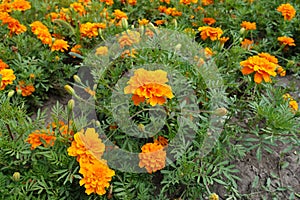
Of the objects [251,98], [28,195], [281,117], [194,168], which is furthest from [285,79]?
[28,195]

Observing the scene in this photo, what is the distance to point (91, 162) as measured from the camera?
4.96 feet

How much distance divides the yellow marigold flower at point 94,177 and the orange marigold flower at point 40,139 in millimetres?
248

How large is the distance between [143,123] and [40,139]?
50 centimetres

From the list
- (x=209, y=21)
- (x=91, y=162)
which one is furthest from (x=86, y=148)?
(x=209, y=21)

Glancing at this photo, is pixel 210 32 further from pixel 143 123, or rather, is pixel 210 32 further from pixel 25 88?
pixel 25 88

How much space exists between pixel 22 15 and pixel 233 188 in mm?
1938

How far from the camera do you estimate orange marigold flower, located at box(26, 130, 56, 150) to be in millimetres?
1602

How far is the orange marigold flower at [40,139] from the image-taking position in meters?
1.60

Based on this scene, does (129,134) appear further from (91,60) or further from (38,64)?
(38,64)

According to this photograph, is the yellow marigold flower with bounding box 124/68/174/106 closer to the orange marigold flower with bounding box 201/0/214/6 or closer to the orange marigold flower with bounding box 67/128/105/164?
the orange marigold flower with bounding box 67/128/105/164

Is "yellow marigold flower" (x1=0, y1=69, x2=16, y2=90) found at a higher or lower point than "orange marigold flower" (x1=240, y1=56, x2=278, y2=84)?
lower

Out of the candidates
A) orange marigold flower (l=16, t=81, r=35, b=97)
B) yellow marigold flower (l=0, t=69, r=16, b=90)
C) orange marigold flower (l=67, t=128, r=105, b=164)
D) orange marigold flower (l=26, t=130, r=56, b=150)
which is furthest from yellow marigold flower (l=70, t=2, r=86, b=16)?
orange marigold flower (l=67, t=128, r=105, b=164)

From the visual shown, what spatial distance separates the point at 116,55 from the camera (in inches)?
78.4

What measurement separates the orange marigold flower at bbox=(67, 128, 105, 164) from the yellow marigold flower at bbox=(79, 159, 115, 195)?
4cm
